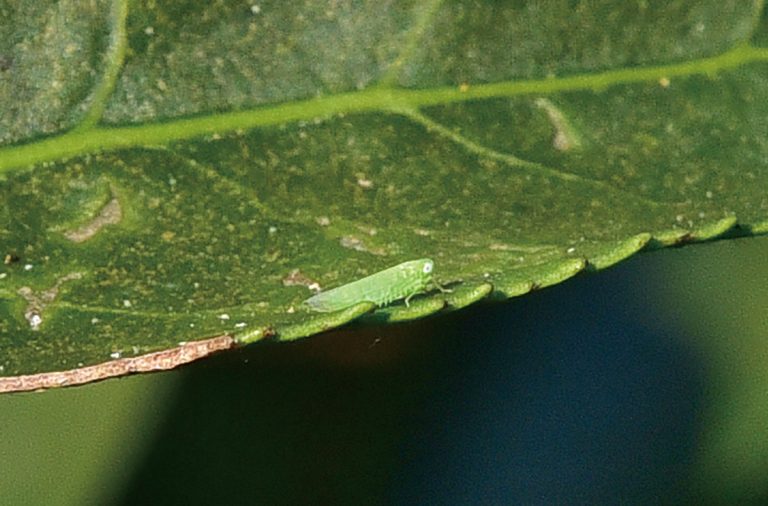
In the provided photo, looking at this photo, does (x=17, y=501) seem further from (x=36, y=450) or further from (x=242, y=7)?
(x=242, y=7)

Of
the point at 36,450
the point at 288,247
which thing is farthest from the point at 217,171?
the point at 36,450

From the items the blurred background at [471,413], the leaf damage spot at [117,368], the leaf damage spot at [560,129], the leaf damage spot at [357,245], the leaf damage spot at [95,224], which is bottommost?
the leaf damage spot at [117,368]

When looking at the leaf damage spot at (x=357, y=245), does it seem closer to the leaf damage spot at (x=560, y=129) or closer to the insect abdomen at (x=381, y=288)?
the insect abdomen at (x=381, y=288)

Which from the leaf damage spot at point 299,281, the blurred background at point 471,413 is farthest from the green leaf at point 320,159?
the blurred background at point 471,413

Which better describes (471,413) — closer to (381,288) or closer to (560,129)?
(560,129)

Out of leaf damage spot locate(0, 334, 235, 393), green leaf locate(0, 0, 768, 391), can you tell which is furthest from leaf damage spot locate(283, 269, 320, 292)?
leaf damage spot locate(0, 334, 235, 393)

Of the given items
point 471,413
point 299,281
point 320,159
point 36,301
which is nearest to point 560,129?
point 320,159
